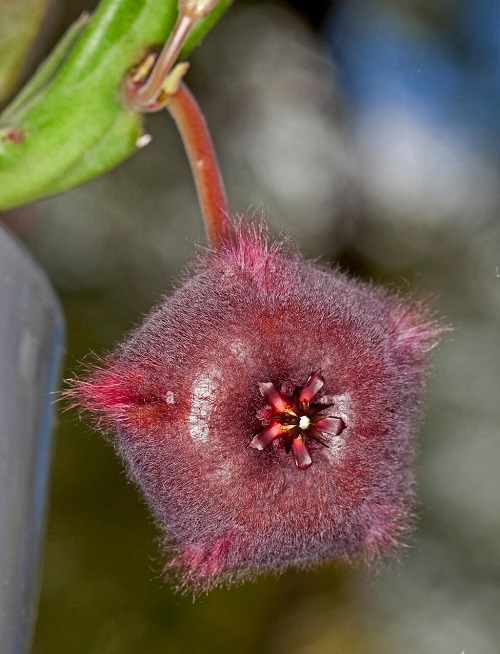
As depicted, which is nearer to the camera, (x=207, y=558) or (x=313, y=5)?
(x=207, y=558)

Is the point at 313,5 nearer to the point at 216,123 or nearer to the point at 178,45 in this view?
the point at 216,123

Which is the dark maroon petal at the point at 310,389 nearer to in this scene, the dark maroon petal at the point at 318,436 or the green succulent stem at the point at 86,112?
the dark maroon petal at the point at 318,436

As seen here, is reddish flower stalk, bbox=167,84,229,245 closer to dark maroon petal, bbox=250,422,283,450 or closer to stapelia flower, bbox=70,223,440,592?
stapelia flower, bbox=70,223,440,592

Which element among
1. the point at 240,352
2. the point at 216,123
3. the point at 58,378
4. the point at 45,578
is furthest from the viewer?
the point at 216,123

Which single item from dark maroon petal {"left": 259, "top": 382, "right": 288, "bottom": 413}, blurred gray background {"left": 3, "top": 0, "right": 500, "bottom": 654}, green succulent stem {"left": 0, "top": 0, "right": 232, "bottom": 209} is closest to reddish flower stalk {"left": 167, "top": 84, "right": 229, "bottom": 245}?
green succulent stem {"left": 0, "top": 0, "right": 232, "bottom": 209}

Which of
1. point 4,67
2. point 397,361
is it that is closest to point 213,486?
point 397,361

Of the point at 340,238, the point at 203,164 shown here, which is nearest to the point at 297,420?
the point at 203,164

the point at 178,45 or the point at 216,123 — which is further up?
the point at 178,45

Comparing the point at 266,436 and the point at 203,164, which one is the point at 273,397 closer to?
the point at 266,436
